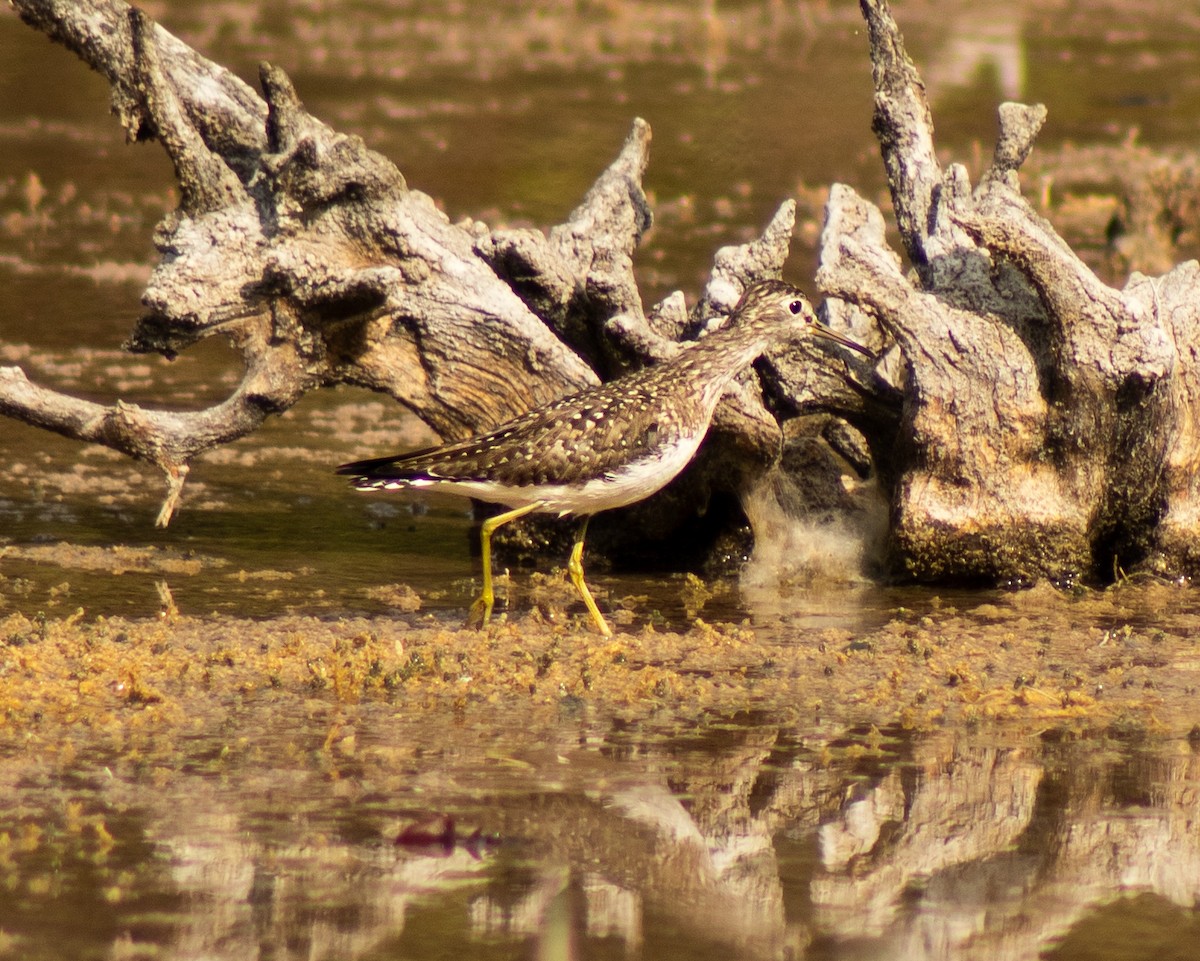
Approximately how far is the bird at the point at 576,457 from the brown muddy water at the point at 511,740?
22.1 inches

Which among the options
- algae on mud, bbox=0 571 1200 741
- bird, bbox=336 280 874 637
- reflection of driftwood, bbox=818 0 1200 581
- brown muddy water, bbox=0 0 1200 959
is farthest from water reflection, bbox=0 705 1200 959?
reflection of driftwood, bbox=818 0 1200 581

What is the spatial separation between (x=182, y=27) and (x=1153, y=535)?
19816 millimetres

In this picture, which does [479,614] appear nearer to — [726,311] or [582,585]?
[582,585]

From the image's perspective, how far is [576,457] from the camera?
25.3ft

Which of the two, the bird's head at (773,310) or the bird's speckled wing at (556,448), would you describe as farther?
the bird's head at (773,310)

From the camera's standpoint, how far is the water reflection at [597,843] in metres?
4.69

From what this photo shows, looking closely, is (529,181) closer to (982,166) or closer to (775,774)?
(982,166)

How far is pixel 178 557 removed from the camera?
8.97 metres

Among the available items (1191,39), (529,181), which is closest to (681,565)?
(529,181)

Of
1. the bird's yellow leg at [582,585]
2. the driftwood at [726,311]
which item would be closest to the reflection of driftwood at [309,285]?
the driftwood at [726,311]

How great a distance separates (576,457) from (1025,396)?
2.23 meters

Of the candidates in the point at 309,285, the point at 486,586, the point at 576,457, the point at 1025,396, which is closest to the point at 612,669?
the point at 486,586

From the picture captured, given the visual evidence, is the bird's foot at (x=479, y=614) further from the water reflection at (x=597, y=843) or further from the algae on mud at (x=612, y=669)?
the water reflection at (x=597, y=843)

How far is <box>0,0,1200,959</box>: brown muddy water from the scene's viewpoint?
189 inches
